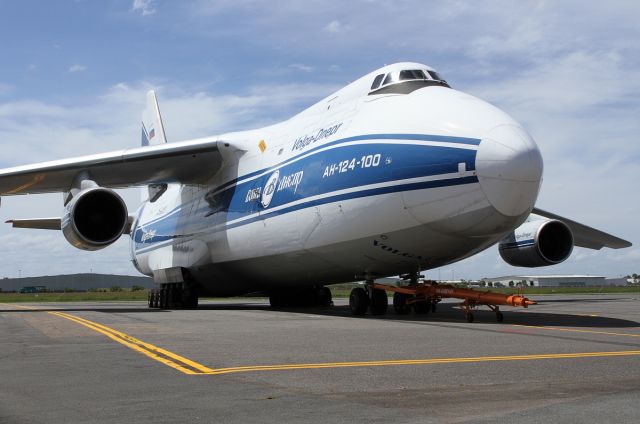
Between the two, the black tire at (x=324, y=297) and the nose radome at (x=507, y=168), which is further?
the black tire at (x=324, y=297)

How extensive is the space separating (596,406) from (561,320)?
30.5ft

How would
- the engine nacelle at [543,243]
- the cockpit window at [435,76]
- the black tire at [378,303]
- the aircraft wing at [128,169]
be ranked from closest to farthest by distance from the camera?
the cockpit window at [435,76]
the black tire at [378,303]
the engine nacelle at [543,243]
the aircraft wing at [128,169]

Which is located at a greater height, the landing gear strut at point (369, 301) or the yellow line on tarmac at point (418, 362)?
the landing gear strut at point (369, 301)

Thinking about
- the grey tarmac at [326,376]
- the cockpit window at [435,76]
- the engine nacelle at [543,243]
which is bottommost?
the grey tarmac at [326,376]

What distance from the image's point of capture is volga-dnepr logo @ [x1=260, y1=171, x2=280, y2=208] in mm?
16562

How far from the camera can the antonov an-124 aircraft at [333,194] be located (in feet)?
39.9

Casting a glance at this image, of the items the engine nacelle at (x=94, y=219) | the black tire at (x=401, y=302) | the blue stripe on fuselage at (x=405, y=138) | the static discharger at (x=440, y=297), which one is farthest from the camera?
the engine nacelle at (x=94, y=219)

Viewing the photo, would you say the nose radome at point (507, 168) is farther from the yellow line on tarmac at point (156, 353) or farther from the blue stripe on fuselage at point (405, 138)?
the yellow line on tarmac at point (156, 353)

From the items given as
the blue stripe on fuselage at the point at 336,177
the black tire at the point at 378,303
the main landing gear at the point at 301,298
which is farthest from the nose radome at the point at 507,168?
the main landing gear at the point at 301,298

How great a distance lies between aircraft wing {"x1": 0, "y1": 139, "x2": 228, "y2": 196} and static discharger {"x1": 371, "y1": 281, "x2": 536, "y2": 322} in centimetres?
674

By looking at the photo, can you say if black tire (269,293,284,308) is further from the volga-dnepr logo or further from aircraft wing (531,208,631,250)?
aircraft wing (531,208,631,250)

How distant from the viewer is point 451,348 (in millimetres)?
8586

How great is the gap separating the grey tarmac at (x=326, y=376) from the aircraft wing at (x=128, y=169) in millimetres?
8191

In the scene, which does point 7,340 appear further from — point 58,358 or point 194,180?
point 194,180
